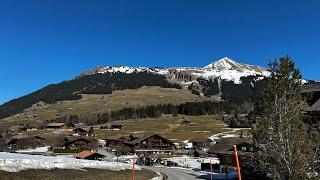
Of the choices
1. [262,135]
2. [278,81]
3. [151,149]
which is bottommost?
[151,149]

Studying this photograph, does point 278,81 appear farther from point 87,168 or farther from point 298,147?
point 87,168

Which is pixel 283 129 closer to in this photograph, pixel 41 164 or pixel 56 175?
pixel 56 175

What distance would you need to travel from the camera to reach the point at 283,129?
38781 millimetres

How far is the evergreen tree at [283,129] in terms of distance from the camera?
37.0m

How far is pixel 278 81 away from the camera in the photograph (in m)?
43.1

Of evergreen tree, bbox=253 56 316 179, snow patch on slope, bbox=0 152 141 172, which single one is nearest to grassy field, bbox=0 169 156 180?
snow patch on slope, bbox=0 152 141 172

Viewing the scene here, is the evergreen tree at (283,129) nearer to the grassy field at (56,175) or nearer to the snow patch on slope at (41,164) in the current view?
the grassy field at (56,175)

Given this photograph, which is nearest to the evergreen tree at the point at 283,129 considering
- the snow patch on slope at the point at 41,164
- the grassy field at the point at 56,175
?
the grassy field at the point at 56,175

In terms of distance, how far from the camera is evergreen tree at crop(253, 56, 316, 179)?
37.0 m

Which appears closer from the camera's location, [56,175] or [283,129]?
[283,129]

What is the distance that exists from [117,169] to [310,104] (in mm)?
34795

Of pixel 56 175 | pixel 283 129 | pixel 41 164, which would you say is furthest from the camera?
pixel 41 164

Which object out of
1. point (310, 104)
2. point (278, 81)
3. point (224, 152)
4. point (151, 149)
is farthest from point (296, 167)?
point (151, 149)

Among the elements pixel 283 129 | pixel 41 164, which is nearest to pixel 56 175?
pixel 41 164
